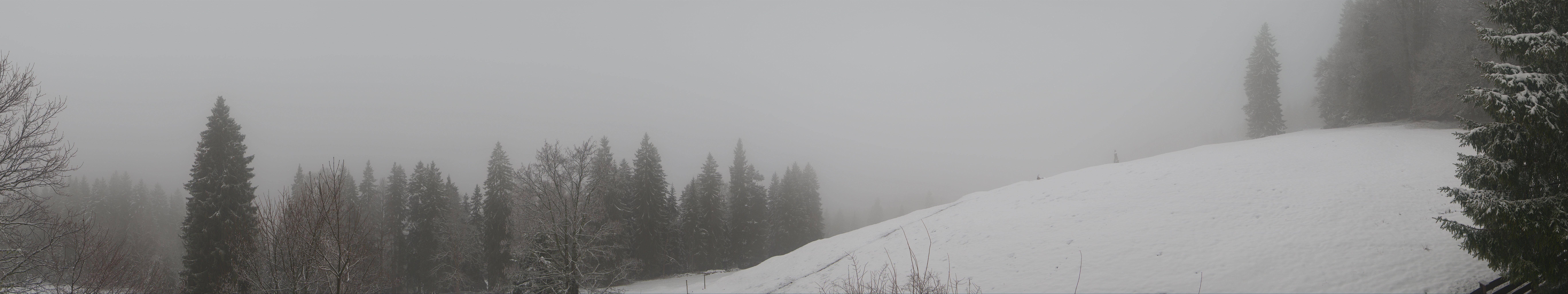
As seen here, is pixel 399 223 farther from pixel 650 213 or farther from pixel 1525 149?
pixel 1525 149

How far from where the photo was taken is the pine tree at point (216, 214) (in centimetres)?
1962

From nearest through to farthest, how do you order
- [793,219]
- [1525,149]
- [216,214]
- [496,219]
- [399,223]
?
1. [1525,149]
2. [216,214]
3. [496,219]
4. [399,223]
5. [793,219]

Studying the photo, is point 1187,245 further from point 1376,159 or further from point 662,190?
point 662,190

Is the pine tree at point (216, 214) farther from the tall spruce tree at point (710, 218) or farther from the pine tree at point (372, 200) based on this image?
the tall spruce tree at point (710, 218)

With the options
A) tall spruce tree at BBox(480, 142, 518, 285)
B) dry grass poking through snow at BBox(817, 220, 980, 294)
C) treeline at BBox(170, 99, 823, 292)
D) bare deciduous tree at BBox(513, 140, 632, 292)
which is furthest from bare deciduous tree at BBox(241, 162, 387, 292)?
tall spruce tree at BBox(480, 142, 518, 285)

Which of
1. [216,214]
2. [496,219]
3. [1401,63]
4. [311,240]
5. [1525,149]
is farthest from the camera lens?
[496,219]

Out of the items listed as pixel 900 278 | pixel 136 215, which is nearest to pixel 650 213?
pixel 900 278

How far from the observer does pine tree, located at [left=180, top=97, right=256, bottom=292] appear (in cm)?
1962

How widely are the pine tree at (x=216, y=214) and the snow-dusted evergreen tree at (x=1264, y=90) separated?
2355 inches

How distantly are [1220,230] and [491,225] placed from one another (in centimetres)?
3801

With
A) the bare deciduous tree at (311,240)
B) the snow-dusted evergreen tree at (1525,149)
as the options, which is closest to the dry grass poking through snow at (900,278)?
the snow-dusted evergreen tree at (1525,149)

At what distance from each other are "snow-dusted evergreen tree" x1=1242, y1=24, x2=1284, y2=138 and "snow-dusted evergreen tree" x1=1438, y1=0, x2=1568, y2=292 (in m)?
38.1

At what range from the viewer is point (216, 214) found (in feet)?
64.3

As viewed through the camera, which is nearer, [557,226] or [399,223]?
[557,226]
